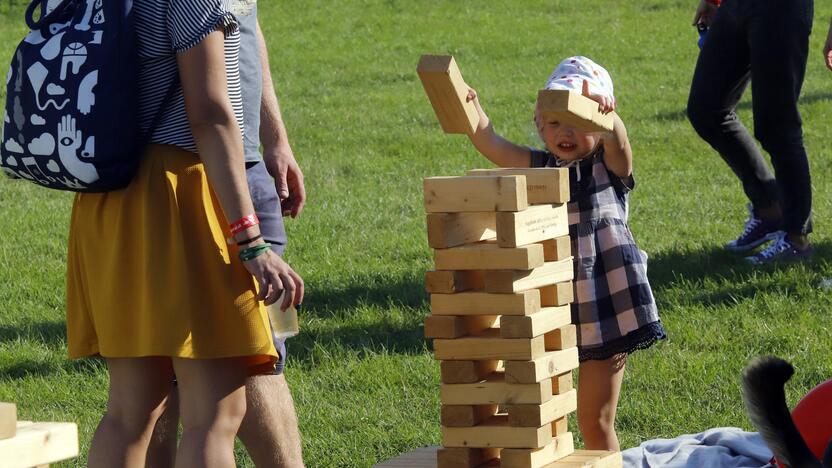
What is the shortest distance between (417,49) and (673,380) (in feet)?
41.3

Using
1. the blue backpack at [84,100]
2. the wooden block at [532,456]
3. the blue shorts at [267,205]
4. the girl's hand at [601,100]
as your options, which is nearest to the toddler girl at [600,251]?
the girl's hand at [601,100]

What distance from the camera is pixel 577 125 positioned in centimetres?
359

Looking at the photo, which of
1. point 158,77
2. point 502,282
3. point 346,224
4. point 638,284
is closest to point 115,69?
Result: point 158,77

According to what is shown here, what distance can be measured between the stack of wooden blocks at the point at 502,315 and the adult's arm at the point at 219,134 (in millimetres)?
649

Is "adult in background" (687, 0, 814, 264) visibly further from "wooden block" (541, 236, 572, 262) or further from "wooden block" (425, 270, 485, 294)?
"wooden block" (425, 270, 485, 294)

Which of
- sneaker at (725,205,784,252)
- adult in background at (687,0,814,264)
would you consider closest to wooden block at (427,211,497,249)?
adult in background at (687,0,814,264)

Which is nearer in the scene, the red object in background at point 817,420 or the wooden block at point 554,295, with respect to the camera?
the red object in background at point 817,420

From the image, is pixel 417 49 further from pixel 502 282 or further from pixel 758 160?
pixel 502 282

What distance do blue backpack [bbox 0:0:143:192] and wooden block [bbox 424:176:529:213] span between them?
0.84 m

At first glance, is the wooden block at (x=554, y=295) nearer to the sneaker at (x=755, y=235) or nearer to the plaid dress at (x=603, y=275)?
→ the plaid dress at (x=603, y=275)

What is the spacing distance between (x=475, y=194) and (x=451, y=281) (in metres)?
0.24

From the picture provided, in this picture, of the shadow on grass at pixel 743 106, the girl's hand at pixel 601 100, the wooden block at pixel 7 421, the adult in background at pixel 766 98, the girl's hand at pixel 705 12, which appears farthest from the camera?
the shadow on grass at pixel 743 106

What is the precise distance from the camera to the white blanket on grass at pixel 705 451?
4.29 meters

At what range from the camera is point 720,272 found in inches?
267
